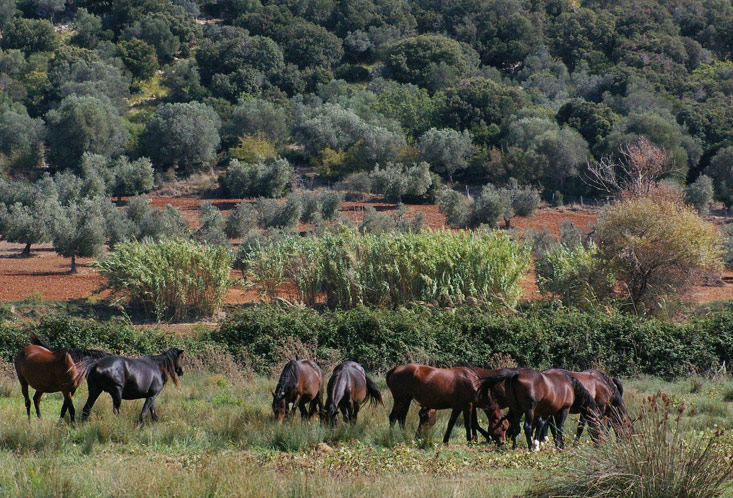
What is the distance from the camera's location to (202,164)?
60.7 m

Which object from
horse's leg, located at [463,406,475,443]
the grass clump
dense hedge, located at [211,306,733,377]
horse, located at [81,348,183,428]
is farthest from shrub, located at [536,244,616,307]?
the grass clump

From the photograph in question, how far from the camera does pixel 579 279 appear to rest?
22.6m

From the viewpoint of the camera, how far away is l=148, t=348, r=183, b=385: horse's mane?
11.3m

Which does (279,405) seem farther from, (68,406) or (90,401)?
(68,406)

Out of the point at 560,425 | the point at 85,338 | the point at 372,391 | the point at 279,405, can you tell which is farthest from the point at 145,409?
the point at 560,425

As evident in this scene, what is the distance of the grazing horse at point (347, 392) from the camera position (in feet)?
34.3

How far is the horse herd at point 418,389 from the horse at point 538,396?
12 mm

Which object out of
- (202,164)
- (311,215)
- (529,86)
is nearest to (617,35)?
(529,86)

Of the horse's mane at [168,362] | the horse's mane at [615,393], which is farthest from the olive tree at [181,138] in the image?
the horse's mane at [615,393]

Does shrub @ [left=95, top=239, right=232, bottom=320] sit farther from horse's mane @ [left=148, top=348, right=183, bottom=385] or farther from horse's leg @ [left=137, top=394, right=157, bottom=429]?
horse's leg @ [left=137, top=394, right=157, bottom=429]

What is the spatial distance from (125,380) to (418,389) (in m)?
3.73

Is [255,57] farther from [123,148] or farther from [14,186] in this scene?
[14,186]

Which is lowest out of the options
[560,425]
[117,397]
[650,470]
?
[560,425]

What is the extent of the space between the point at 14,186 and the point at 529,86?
5081cm
